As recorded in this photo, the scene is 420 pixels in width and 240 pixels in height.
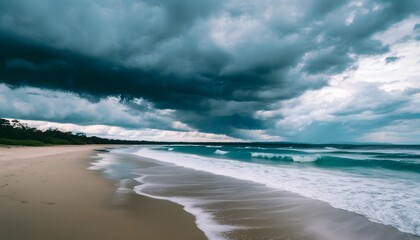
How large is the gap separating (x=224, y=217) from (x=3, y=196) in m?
6.53

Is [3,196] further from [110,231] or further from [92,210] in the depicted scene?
[110,231]

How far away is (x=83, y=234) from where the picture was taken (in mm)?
5105

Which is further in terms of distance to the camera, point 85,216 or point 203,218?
point 203,218

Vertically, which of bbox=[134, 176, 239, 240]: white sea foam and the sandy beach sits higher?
the sandy beach

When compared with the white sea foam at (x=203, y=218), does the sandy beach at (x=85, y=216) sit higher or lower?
higher

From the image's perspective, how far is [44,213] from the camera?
642cm

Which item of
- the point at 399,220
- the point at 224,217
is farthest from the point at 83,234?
the point at 399,220

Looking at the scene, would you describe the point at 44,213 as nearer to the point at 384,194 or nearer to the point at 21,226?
the point at 21,226

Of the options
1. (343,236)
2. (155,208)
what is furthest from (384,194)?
(155,208)

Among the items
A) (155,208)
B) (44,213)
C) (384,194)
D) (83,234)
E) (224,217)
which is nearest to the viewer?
(83,234)

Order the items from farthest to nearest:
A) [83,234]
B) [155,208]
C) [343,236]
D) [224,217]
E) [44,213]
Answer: [155,208]
[224,217]
[44,213]
[343,236]
[83,234]

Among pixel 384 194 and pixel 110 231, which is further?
pixel 384 194

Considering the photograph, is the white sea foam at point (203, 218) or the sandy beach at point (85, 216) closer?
the sandy beach at point (85, 216)

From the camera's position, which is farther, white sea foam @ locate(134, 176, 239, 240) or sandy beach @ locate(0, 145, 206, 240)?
white sea foam @ locate(134, 176, 239, 240)
